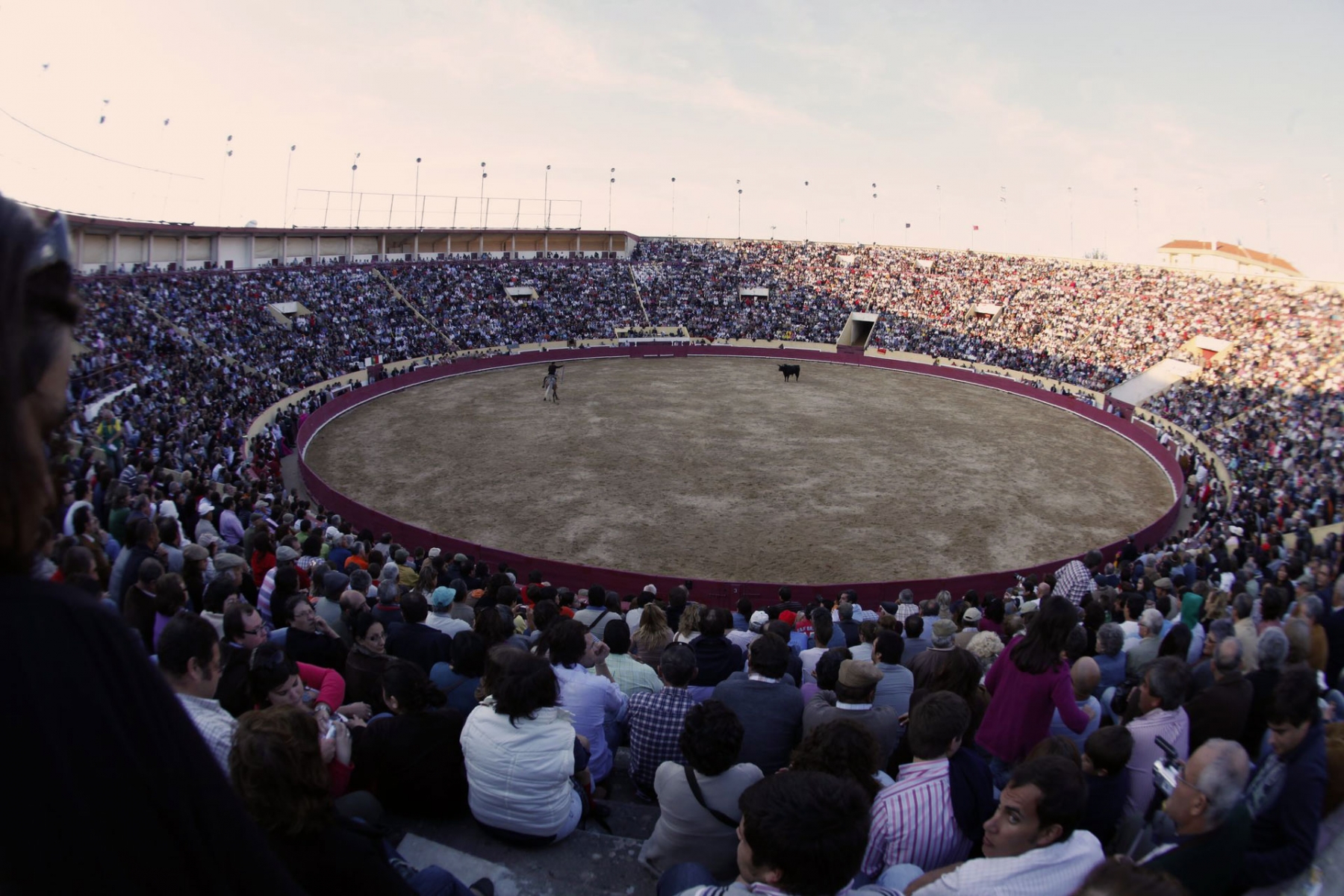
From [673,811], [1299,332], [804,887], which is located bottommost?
[673,811]

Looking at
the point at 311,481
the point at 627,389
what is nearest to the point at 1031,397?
the point at 627,389

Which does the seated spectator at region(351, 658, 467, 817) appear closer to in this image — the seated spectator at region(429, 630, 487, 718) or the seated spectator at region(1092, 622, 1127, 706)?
the seated spectator at region(429, 630, 487, 718)

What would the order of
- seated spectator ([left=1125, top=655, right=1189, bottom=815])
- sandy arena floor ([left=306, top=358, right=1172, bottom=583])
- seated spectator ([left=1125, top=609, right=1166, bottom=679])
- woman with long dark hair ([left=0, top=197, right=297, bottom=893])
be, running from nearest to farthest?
woman with long dark hair ([left=0, top=197, right=297, bottom=893])
seated spectator ([left=1125, top=655, right=1189, bottom=815])
seated spectator ([left=1125, top=609, right=1166, bottom=679])
sandy arena floor ([left=306, top=358, right=1172, bottom=583])

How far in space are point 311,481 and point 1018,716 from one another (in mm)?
22162

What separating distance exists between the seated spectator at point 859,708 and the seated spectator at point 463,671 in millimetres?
2245

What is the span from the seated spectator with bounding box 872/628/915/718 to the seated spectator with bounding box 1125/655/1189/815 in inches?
66.1

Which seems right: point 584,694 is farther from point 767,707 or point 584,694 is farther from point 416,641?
point 416,641

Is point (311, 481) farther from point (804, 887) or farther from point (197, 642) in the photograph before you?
point (804, 887)

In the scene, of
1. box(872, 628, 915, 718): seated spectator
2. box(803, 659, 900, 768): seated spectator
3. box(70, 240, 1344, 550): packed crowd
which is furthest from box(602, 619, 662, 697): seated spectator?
box(70, 240, 1344, 550): packed crowd

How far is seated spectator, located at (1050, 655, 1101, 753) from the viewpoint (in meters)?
6.19

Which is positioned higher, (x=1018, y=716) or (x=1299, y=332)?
(x=1299, y=332)

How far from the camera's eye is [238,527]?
43.1 feet

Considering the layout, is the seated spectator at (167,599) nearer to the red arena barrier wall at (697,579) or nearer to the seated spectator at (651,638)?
the seated spectator at (651,638)

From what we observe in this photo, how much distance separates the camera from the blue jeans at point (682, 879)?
3746mm
